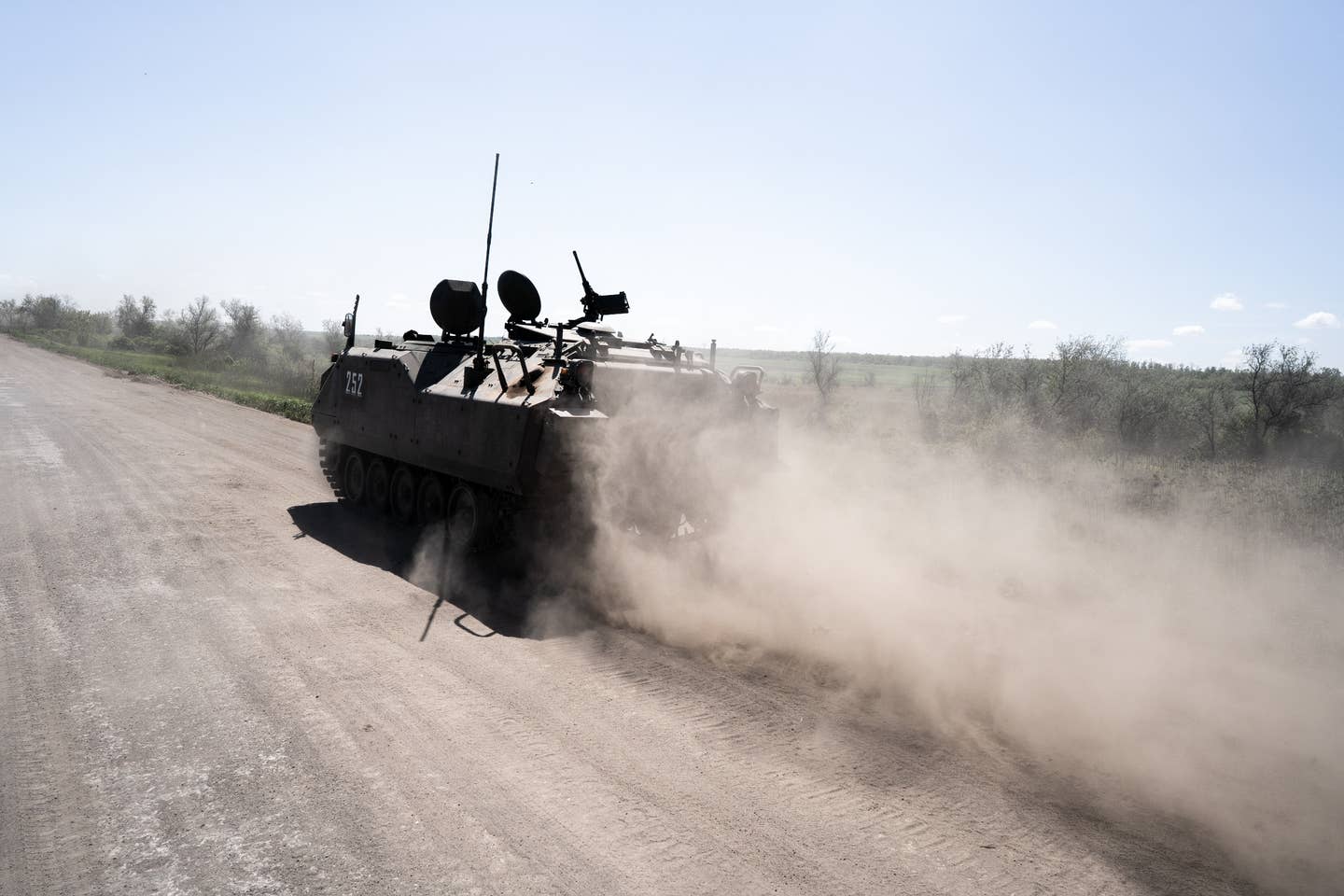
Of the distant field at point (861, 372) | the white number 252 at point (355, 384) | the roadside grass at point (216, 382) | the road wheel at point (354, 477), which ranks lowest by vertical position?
the road wheel at point (354, 477)

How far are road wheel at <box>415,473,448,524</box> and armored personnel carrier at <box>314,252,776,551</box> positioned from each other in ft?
0.07

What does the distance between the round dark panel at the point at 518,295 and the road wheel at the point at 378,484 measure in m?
3.28

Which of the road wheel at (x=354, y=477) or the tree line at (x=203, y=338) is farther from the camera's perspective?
the tree line at (x=203, y=338)

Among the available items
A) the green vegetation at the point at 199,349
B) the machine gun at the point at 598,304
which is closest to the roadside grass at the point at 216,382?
the green vegetation at the point at 199,349

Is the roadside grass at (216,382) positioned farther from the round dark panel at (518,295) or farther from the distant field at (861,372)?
the distant field at (861,372)

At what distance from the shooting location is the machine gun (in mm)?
9383

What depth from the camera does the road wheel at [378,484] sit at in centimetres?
1183

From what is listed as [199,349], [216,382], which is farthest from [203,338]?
[216,382]

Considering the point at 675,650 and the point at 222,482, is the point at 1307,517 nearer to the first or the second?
the point at 675,650

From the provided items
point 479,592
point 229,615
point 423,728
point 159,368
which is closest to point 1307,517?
point 479,592

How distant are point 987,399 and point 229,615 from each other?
78.5 feet

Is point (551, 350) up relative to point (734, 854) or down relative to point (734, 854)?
up

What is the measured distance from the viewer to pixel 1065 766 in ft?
17.3

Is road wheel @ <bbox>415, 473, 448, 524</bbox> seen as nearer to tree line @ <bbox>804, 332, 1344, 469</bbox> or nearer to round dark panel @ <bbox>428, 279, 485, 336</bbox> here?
round dark panel @ <bbox>428, 279, 485, 336</bbox>
